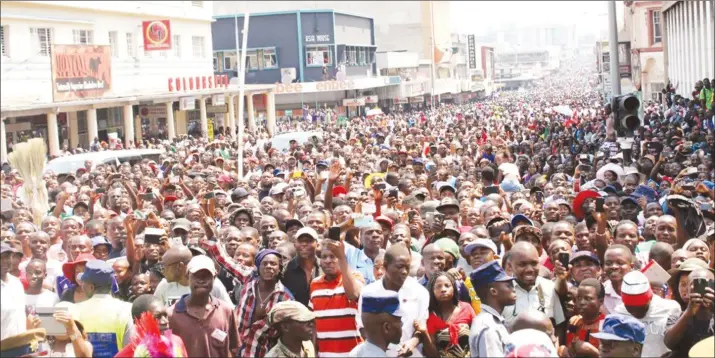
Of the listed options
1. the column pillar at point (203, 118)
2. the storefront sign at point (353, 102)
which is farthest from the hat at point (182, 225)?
the storefront sign at point (353, 102)

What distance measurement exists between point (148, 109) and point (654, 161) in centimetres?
2920

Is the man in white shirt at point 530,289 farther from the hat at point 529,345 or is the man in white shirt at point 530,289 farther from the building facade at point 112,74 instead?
the building facade at point 112,74

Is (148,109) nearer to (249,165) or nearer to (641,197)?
(249,165)

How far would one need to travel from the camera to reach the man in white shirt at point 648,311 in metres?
6.23

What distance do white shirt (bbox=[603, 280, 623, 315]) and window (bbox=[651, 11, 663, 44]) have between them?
45.0m

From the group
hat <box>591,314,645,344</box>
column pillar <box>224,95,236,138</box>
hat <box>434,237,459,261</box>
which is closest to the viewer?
hat <box>591,314,645,344</box>

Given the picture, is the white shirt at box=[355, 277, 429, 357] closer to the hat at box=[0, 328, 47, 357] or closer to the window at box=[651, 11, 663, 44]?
the hat at box=[0, 328, 47, 357]

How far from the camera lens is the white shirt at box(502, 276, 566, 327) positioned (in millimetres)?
6574

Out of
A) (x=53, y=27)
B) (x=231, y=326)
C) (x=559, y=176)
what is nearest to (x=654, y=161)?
(x=559, y=176)

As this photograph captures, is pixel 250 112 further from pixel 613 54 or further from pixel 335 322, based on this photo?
pixel 335 322

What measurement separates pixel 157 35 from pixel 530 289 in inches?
1411

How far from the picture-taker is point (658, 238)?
8883 mm

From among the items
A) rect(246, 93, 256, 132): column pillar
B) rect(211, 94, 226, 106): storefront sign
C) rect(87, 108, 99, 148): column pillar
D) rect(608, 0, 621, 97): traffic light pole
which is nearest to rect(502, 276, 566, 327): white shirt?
rect(608, 0, 621, 97): traffic light pole

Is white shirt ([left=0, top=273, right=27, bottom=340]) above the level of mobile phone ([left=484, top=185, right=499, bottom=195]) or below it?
above
